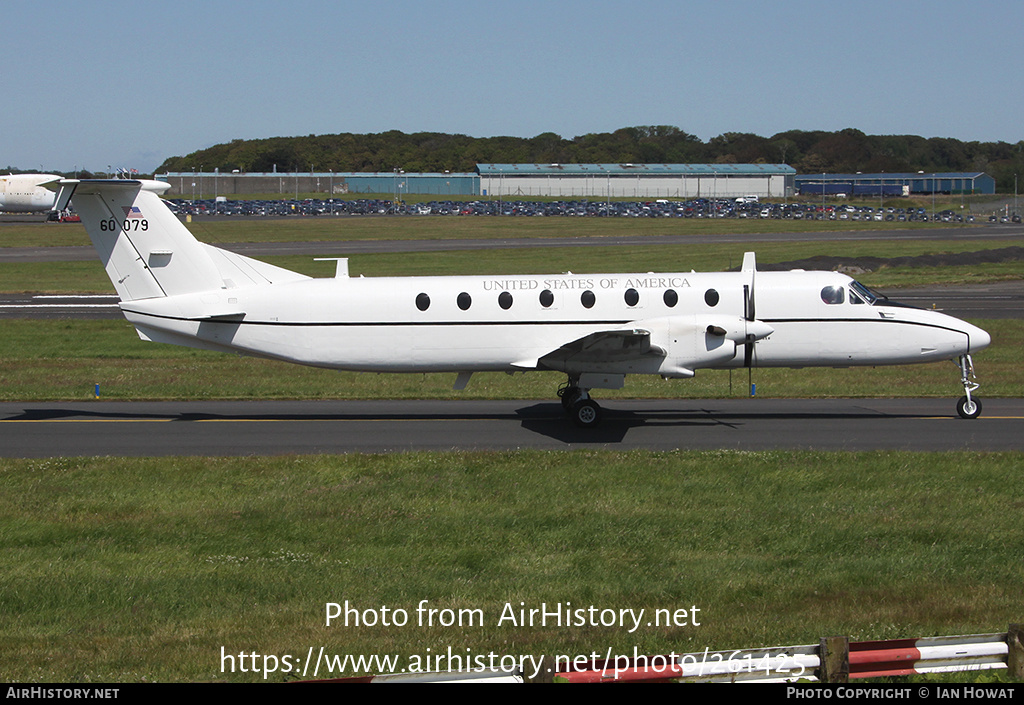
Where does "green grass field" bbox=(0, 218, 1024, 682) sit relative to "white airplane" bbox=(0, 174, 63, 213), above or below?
below

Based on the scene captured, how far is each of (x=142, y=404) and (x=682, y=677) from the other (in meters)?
19.4

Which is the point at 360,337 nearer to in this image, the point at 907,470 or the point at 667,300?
the point at 667,300

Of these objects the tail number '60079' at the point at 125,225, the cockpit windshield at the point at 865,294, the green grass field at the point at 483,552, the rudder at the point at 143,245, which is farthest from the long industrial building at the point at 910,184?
the green grass field at the point at 483,552

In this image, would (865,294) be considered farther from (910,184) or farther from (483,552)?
(910,184)

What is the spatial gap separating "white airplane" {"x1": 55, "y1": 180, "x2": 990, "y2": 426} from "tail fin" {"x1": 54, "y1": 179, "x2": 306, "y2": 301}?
0.08 feet

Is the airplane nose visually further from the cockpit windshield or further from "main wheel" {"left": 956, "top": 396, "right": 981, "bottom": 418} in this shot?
the cockpit windshield

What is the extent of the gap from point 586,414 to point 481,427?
2.24 metres

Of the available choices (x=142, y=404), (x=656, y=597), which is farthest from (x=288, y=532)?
(x=142, y=404)

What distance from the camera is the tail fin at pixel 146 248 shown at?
20016mm

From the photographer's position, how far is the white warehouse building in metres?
164

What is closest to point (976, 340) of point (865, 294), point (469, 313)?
point (865, 294)

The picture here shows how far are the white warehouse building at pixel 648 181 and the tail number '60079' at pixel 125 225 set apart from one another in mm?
147965

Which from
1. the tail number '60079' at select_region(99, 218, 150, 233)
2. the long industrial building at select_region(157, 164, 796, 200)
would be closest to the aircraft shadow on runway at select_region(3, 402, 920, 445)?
the tail number '60079' at select_region(99, 218, 150, 233)

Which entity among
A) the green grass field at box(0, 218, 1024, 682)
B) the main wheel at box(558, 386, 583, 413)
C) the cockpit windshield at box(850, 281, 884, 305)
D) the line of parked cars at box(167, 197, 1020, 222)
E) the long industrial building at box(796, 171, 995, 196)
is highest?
the long industrial building at box(796, 171, 995, 196)
